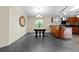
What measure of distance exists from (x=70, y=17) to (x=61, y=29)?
6441 millimetres

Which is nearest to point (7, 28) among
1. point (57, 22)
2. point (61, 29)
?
point (61, 29)

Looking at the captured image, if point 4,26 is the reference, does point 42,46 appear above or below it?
below

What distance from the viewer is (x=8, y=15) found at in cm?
630

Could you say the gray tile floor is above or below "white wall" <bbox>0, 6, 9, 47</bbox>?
below

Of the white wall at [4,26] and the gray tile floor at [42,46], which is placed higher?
the white wall at [4,26]

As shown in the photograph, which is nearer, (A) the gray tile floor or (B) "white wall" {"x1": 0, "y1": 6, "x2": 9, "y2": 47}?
(A) the gray tile floor

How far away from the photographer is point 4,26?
6.21m

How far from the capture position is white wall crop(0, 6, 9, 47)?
19.9 feet

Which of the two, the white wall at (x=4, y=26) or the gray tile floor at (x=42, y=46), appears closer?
the gray tile floor at (x=42, y=46)

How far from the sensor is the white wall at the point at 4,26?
6062 mm

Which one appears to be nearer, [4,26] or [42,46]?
[42,46]
